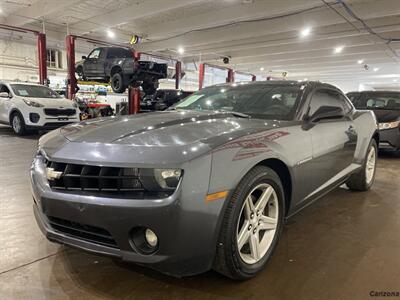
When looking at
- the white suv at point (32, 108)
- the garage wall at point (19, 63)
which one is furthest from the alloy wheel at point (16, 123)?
the garage wall at point (19, 63)

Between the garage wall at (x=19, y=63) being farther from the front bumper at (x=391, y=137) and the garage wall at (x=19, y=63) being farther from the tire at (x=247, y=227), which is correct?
the tire at (x=247, y=227)

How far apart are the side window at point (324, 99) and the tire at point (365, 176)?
86cm

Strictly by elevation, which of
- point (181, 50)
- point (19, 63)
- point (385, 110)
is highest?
point (181, 50)

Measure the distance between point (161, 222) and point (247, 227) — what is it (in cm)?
63

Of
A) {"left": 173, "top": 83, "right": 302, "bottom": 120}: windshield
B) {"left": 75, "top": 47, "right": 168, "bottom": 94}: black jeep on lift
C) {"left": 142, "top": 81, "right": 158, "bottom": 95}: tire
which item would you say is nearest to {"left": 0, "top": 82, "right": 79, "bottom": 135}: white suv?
{"left": 75, "top": 47, "right": 168, "bottom": 94}: black jeep on lift

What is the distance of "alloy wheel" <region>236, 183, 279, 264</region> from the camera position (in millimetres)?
1815

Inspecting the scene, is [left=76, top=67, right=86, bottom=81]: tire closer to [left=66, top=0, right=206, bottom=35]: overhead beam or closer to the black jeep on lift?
the black jeep on lift

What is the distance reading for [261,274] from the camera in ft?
6.25

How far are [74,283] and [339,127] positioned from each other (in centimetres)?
247

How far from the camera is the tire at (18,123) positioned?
7.86 metres

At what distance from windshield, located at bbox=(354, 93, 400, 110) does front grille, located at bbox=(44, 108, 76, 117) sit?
728 cm

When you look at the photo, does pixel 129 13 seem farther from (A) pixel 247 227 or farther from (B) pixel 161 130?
(A) pixel 247 227

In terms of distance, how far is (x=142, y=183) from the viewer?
1502 millimetres

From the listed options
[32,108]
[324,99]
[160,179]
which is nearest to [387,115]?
[324,99]
